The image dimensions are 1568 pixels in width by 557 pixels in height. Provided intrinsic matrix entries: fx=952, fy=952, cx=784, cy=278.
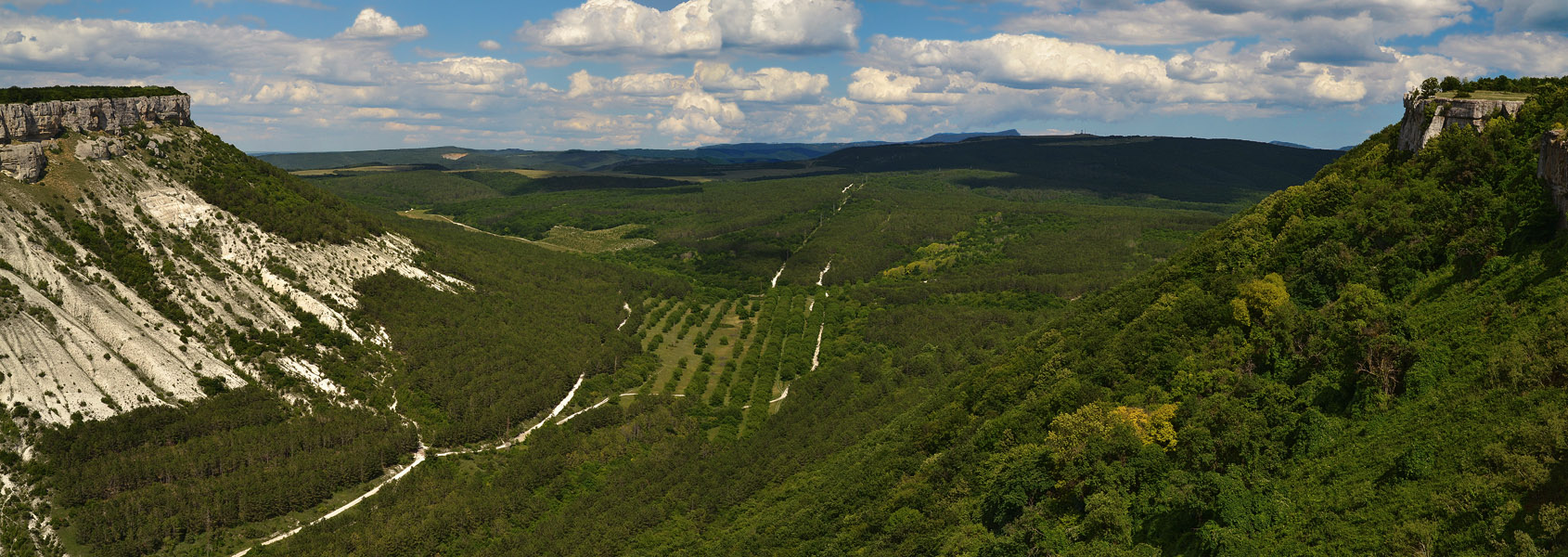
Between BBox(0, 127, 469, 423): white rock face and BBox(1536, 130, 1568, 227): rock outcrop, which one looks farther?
BBox(0, 127, 469, 423): white rock face

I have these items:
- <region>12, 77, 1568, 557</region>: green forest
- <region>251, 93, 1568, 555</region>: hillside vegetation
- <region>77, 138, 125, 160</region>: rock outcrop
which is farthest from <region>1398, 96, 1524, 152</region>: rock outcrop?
<region>77, 138, 125, 160</region>: rock outcrop

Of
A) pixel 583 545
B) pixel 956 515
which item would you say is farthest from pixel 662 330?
pixel 956 515

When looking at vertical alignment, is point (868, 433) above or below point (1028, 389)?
below

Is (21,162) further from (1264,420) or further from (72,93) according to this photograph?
(1264,420)

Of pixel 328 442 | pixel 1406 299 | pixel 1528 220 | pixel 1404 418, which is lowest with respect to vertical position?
pixel 328 442

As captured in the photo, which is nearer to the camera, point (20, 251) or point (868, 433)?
point (20, 251)

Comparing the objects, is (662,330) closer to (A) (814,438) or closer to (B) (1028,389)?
(A) (814,438)

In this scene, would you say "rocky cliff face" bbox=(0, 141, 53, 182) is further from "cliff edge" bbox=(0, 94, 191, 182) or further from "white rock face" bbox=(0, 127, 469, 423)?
"white rock face" bbox=(0, 127, 469, 423)

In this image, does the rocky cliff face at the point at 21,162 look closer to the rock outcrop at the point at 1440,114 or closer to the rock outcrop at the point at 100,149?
the rock outcrop at the point at 100,149
